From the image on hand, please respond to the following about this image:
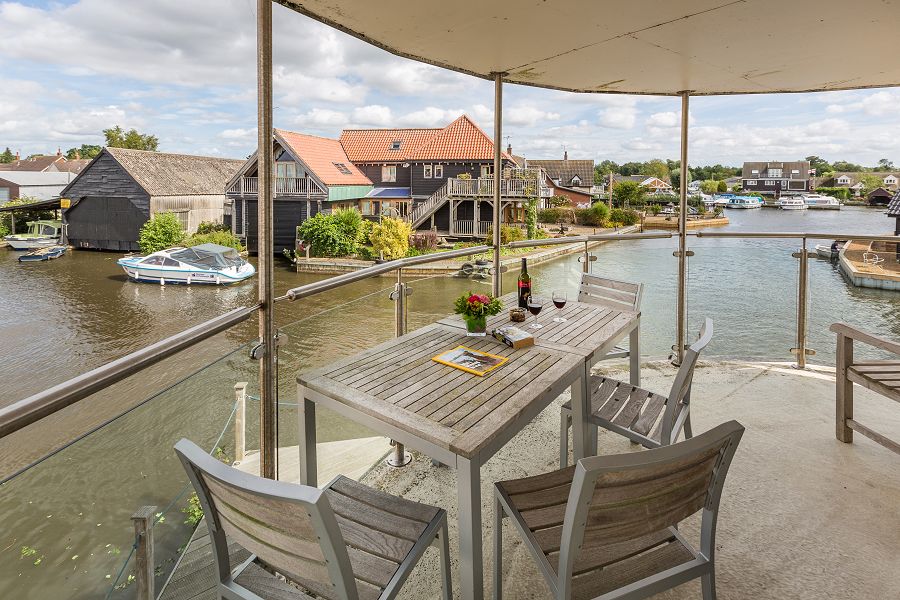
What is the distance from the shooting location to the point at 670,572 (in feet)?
3.68

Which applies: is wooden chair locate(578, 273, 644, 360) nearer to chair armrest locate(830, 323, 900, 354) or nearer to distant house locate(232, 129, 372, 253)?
chair armrest locate(830, 323, 900, 354)

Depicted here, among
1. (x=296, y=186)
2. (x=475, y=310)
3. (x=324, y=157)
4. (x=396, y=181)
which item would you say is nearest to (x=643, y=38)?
(x=475, y=310)

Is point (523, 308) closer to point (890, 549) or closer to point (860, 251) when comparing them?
point (890, 549)

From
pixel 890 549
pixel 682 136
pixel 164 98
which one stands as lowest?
pixel 890 549

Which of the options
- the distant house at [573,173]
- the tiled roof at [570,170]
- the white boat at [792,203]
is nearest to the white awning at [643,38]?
the white boat at [792,203]

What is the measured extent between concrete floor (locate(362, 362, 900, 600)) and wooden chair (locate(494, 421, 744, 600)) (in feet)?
1.49

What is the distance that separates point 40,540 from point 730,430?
2406mm

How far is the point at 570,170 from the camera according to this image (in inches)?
1503

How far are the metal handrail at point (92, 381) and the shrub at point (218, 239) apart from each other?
85.1ft

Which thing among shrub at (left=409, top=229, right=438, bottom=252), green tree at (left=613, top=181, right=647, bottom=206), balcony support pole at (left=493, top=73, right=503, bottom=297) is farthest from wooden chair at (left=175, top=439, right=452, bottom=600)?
green tree at (left=613, top=181, right=647, bottom=206)

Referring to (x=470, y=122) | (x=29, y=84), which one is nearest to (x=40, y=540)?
(x=470, y=122)

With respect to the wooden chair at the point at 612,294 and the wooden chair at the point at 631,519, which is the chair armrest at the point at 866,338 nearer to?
the wooden chair at the point at 612,294

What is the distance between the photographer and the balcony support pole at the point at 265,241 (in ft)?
5.45

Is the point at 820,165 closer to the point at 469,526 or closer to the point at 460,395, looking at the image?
the point at 460,395
